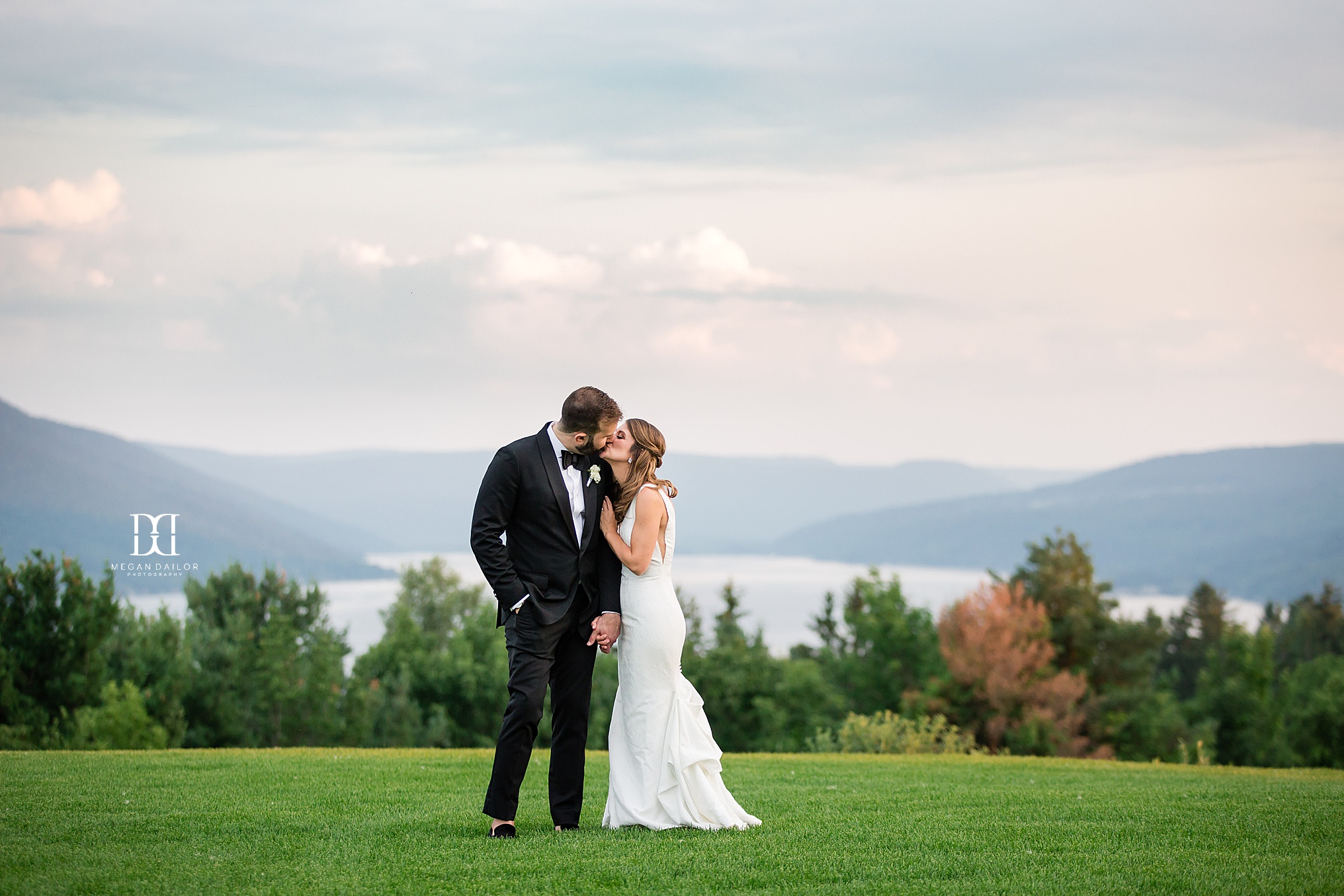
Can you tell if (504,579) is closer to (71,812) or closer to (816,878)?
(816,878)

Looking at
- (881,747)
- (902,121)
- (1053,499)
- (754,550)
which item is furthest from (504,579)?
(1053,499)

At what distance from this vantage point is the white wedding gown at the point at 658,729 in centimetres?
691

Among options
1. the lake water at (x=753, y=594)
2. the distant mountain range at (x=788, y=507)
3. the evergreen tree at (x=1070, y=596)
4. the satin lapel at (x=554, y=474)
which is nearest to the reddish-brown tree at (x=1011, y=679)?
the lake water at (x=753, y=594)

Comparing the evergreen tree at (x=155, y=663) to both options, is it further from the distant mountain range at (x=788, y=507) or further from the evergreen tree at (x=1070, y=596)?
the distant mountain range at (x=788, y=507)

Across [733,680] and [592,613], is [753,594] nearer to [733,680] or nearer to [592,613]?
[733,680]

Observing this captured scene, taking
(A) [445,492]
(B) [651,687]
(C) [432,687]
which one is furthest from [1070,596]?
(A) [445,492]

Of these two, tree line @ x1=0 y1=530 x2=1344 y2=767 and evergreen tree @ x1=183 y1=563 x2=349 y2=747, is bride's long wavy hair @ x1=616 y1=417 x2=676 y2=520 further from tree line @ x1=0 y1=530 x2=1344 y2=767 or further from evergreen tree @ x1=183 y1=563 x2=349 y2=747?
evergreen tree @ x1=183 y1=563 x2=349 y2=747

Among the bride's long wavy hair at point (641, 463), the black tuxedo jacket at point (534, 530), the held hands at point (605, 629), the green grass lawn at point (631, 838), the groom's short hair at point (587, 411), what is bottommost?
the green grass lawn at point (631, 838)

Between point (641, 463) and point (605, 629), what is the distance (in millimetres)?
1019

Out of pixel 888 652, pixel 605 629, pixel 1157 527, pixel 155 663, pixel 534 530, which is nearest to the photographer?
pixel 534 530

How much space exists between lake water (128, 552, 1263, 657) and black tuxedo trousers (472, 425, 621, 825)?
38859 millimetres

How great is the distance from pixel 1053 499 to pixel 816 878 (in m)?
200

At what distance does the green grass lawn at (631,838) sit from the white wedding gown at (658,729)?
21cm

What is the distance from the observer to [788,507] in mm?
184625
